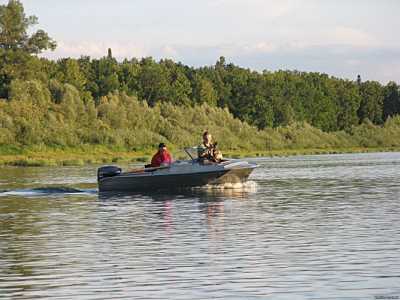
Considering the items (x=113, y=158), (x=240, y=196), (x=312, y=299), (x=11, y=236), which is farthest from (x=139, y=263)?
(x=113, y=158)

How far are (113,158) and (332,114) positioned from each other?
69.2 meters

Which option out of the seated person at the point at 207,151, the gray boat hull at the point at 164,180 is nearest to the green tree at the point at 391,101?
the gray boat hull at the point at 164,180

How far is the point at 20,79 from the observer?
10512 cm

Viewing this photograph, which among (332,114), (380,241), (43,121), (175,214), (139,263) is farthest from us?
(332,114)

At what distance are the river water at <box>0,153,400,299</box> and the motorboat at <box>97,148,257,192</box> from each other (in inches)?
68.7

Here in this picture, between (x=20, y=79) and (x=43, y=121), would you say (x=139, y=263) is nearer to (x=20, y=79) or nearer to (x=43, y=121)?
(x=43, y=121)

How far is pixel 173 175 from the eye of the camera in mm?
39625

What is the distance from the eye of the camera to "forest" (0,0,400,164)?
320ft

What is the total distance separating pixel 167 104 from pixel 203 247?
96841mm

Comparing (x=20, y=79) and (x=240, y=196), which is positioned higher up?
(x=20, y=79)

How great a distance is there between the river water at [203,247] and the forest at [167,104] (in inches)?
2319

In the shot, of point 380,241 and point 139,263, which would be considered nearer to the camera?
point 139,263

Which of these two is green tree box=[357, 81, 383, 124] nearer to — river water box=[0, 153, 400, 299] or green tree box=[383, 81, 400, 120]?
green tree box=[383, 81, 400, 120]

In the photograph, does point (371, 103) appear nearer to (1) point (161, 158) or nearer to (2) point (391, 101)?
(2) point (391, 101)
